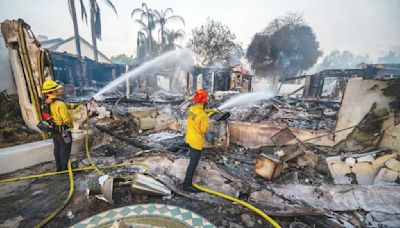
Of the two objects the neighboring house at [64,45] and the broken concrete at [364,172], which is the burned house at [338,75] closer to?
the broken concrete at [364,172]

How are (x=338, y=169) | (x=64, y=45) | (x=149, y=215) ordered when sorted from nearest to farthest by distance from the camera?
(x=149, y=215) → (x=338, y=169) → (x=64, y=45)

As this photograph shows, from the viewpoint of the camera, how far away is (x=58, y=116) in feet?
11.6

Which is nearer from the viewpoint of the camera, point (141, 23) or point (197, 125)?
point (197, 125)

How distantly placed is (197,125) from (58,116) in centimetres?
284

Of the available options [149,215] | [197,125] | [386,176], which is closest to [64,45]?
[197,125]

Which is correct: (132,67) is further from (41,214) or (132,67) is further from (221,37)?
(41,214)

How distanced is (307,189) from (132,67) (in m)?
23.8

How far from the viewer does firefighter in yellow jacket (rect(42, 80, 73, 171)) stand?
11.4ft

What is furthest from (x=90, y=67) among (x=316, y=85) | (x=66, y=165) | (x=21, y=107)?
(x=316, y=85)

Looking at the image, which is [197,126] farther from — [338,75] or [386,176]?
[338,75]

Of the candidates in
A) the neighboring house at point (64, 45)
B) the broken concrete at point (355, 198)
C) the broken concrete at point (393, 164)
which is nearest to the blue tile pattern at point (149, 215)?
the broken concrete at point (355, 198)

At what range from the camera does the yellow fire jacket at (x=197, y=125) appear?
3.29 meters

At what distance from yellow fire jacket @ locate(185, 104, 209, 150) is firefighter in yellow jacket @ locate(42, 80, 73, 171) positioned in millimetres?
2626

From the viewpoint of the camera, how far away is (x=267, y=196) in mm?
3467
